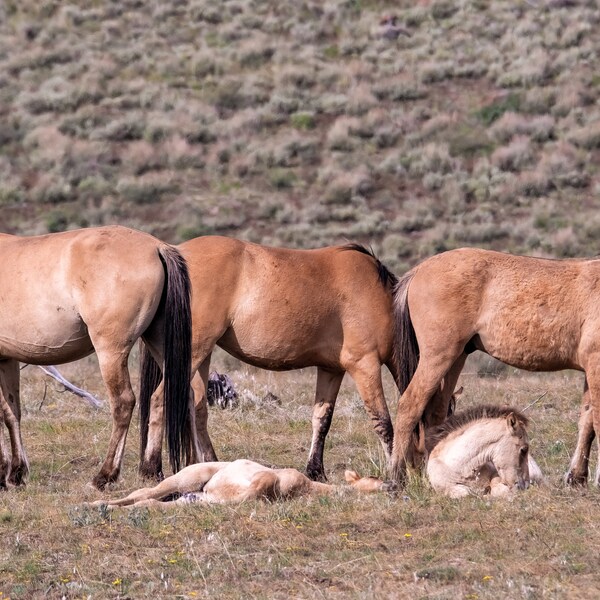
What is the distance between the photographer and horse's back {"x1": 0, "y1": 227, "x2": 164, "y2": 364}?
28.1 ft

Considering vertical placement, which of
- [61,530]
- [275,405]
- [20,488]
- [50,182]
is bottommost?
[50,182]

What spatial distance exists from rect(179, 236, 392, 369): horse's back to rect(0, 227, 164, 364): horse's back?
30.0 inches

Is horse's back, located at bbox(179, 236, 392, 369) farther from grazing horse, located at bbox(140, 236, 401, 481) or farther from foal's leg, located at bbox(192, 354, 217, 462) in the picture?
foal's leg, located at bbox(192, 354, 217, 462)

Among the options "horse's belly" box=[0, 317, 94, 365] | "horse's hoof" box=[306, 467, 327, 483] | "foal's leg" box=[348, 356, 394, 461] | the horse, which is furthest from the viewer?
"foal's leg" box=[348, 356, 394, 461]

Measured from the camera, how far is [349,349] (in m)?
9.64

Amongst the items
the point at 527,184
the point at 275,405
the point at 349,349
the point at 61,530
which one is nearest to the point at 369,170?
the point at 527,184

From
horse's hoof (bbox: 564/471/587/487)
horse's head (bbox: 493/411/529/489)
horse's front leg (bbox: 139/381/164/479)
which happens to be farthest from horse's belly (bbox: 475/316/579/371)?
horse's front leg (bbox: 139/381/164/479)

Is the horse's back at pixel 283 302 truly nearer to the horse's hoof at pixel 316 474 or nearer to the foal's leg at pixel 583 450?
the horse's hoof at pixel 316 474

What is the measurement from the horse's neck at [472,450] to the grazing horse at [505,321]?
467 mm

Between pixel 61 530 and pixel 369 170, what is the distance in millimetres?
21909

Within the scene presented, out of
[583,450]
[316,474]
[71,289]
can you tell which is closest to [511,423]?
[583,450]

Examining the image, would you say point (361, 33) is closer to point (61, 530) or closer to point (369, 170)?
point (369, 170)

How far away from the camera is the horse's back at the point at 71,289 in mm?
8555

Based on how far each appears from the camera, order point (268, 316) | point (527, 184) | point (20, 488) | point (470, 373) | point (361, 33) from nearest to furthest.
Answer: point (20, 488) < point (268, 316) < point (470, 373) < point (527, 184) < point (361, 33)
